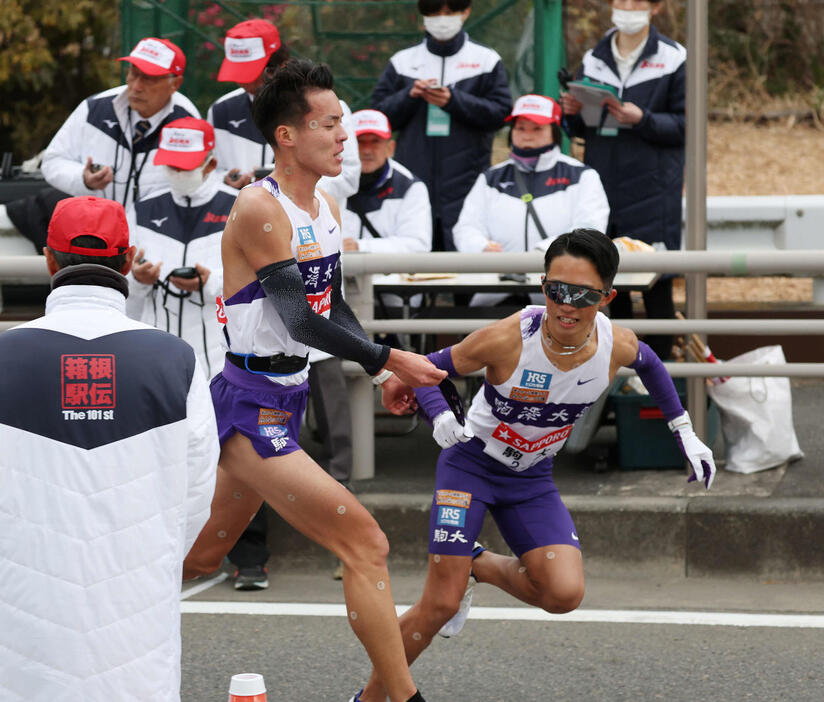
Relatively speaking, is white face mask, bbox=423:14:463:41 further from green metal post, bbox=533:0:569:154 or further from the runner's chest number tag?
green metal post, bbox=533:0:569:154

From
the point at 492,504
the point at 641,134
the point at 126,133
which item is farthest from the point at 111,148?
the point at 492,504

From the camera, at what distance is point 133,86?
7758mm

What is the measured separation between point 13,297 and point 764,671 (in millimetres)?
6283

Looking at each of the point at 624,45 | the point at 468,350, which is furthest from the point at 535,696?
the point at 624,45

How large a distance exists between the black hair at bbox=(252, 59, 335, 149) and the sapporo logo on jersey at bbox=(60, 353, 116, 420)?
1717 mm

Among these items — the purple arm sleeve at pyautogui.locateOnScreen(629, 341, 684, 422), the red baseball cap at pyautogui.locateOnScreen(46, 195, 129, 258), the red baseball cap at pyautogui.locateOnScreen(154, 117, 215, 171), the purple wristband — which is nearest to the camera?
the red baseball cap at pyautogui.locateOnScreen(46, 195, 129, 258)

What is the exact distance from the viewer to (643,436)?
25.7 ft

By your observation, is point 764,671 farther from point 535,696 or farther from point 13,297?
point 13,297

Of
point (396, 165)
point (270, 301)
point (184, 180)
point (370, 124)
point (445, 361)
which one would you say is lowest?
point (445, 361)

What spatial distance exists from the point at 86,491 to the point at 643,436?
477cm

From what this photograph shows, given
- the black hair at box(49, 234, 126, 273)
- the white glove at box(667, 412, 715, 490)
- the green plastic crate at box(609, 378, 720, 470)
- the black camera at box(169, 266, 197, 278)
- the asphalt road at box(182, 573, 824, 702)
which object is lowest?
the asphalt road at box(182, 573, 824, 702)

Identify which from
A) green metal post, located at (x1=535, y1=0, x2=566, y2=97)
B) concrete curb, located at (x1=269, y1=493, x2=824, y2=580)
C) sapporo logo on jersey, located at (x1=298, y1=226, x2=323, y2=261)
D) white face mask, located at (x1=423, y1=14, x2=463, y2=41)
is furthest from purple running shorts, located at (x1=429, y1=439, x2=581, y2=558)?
green metal post, located at (x1=535, y1=0, x2=566, y2=97)

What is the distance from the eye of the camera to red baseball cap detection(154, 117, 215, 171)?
7203 mm

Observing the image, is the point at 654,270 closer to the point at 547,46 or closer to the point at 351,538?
the point at 351,538
